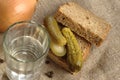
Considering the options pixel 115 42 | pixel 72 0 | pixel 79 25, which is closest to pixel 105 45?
pixel 115 42

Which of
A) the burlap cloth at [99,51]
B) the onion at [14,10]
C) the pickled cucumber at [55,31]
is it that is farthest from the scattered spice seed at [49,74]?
the onion at [14,10]

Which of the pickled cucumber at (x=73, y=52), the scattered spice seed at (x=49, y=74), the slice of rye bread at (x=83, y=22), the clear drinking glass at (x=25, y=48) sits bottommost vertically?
the scattered spice seed at (x=49, y=74)

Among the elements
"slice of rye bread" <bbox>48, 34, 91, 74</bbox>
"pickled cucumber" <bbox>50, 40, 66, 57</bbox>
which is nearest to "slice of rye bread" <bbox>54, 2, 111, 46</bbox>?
"slice of rye bread" <bbox>48, 34, 91, 74</bbox>

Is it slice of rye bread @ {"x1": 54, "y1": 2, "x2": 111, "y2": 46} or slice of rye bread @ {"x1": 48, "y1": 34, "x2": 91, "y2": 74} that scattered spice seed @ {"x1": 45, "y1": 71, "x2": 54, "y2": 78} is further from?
slice of rye bread @ {"x1": 54, "y1": 2, "x2": 111, "y2": 46}

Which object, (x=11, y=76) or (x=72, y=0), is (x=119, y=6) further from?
(x=11, y=76)

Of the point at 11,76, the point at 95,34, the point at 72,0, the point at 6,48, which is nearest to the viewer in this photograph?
the point at 6,48

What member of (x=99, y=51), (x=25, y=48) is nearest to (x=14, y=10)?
(x=25, y=48)

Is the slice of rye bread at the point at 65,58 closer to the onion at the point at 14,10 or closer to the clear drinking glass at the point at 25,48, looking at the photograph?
the clear drinking glass at the point at 25,48
